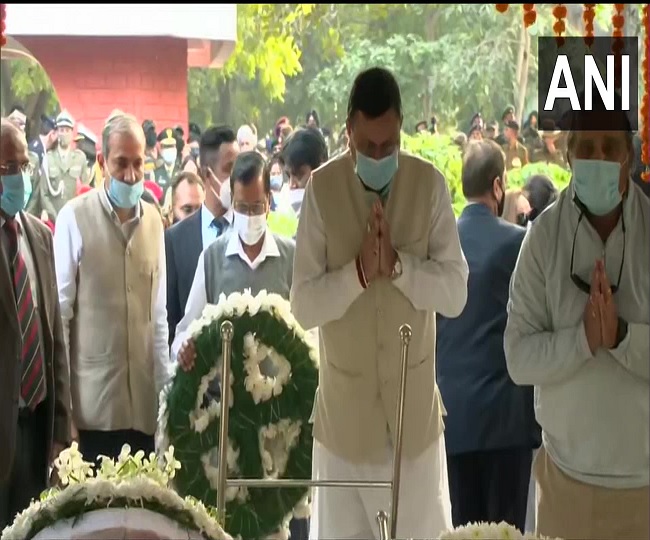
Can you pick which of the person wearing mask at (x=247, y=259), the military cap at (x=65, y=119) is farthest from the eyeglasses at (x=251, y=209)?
the military cap at (x=65, y=119)

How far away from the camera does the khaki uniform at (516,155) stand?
374cm

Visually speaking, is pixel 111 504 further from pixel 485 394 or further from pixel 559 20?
pixel 559 20

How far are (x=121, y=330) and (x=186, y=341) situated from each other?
0.24 meters

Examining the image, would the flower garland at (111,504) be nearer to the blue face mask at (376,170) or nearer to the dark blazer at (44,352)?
the blue face mask at (376,170)

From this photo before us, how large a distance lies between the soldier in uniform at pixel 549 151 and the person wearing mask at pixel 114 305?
1.15m

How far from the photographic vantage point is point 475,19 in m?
3.80

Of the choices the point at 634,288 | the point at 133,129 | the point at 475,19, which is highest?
the point at 475,19

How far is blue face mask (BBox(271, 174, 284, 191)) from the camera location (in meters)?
3.70

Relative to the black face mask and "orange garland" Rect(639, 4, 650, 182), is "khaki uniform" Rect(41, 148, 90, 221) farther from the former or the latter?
"orange garland" Rect(639, 4, 650, 182)

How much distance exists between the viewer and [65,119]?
3744 mm

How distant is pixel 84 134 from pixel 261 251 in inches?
25.6

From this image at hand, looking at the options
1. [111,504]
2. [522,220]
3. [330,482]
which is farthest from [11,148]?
[111,504]

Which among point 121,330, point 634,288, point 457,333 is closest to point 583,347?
point 634,288

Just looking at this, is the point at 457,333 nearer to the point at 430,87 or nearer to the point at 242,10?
the point at 430,87
